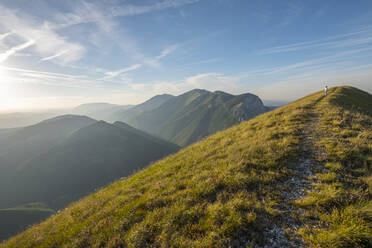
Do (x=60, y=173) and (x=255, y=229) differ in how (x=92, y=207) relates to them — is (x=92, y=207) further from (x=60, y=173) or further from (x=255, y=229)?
(x=60, y=173)

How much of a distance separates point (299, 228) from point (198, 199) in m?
3.59

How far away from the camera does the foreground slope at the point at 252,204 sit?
466cm

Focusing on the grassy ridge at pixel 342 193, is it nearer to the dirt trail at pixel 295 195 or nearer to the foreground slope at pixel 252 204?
the foreground slope at pixel 252 204

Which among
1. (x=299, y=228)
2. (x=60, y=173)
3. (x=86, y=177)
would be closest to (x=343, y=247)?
(x=299, y=228)

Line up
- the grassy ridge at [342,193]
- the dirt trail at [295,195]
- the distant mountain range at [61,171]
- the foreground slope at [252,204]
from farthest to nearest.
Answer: the distant mountain range at [61,171]
the foreground slope at [252,204]
the dirt trail at [295,195]
the grassy ridge at [342,193]

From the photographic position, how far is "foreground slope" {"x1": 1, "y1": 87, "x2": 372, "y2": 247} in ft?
15.3

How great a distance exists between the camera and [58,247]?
6.59 meters

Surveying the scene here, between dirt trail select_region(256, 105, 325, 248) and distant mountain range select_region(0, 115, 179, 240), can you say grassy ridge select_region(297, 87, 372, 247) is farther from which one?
distant mountain range select_region(0, 115, 179, 240)

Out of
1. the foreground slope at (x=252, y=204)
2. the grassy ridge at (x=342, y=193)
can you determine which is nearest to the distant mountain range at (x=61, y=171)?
the foreground slope at (x=252, y=204)

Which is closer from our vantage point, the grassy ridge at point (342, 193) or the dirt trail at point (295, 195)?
the grassy ridge at point (342, 193)

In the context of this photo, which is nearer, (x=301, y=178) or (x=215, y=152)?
(x=301, y=178)

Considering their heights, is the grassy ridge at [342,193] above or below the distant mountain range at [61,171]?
above

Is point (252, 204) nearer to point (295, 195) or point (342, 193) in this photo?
point (295, 195)

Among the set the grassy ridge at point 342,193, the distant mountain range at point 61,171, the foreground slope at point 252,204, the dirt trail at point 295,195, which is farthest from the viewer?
the distant mountain range at point 61,171
